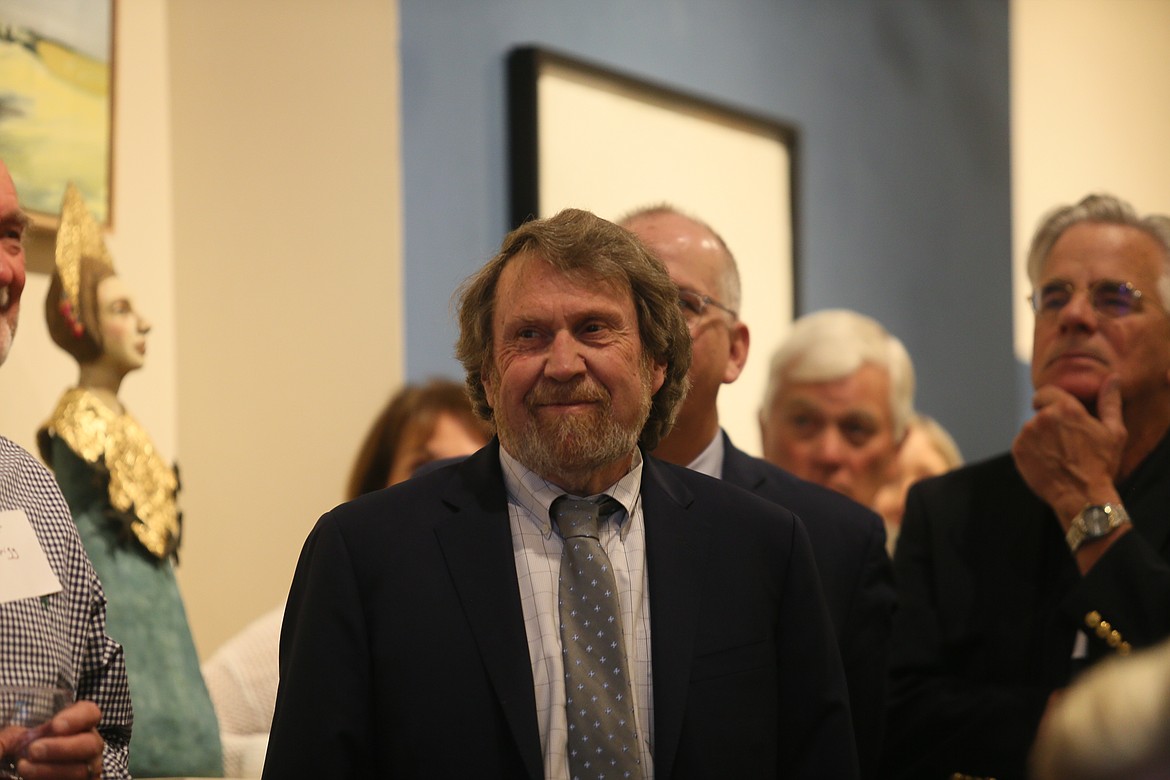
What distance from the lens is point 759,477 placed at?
101 inches

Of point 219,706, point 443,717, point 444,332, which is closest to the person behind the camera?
point 443,717

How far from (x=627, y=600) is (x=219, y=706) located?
1394 mm

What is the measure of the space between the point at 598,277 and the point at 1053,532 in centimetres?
134

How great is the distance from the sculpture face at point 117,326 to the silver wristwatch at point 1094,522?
67.6 inches

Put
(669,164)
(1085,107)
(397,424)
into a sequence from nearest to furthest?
(397,424) < (669,164) < (1085,107)

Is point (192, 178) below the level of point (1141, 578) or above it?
above

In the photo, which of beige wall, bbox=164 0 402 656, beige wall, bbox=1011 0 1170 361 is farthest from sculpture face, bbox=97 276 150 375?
beige wall, bbox=1011 0 1170 361

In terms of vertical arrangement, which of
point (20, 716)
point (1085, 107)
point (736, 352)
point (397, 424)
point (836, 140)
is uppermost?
point (1085, 107)

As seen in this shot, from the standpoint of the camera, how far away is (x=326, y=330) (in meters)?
3.51

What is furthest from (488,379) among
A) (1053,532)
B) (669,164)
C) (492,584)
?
(669,164)

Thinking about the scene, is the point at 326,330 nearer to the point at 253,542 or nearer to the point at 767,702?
the point at 253,542

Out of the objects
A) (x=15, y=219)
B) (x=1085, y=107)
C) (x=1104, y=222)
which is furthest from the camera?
(x=1085, y=107)

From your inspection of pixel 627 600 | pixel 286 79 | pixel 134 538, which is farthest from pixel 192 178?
pixel 627 600

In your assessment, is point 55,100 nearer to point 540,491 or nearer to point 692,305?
point 692,305
